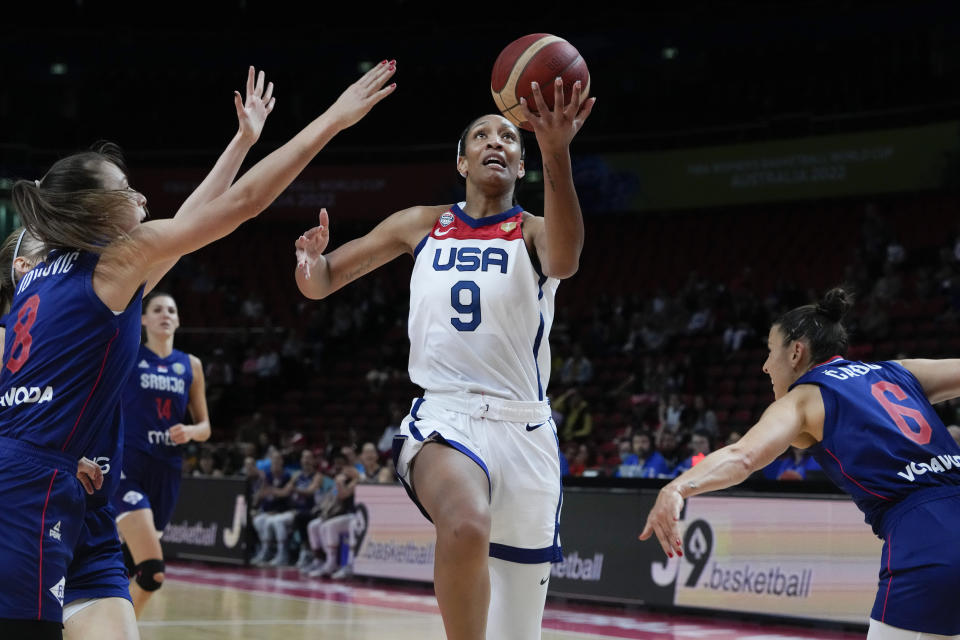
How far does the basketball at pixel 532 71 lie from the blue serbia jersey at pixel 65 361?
174 centimetres

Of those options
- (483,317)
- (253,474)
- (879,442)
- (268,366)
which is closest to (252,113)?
(483,317)

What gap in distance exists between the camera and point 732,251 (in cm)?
2302

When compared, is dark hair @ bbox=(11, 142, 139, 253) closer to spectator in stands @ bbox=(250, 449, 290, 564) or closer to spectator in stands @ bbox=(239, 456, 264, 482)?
spectator in stands @ bbox=(250, 449, 290, 564)

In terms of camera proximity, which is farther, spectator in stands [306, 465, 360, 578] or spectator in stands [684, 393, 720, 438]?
spectator in stands [684, 393, 720, 438]

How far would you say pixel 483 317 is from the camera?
13.9ft

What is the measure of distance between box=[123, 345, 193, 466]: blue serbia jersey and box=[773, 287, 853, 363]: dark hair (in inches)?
201

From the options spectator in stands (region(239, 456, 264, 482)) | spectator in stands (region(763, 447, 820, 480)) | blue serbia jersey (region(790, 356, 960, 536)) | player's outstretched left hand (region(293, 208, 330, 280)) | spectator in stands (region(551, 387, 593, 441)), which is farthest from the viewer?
spectator in stands (region(551, 387, 593, 441))

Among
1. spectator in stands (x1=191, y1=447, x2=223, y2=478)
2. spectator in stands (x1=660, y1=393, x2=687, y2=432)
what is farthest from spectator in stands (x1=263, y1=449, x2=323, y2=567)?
spectator in stands (x1=660, y1=393, x2=687, y2=432)

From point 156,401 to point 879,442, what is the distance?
5633mm

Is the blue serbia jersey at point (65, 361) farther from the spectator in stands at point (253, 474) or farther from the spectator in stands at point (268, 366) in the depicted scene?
the spectator in stands at point (268, 366)

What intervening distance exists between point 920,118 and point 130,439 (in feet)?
56.7

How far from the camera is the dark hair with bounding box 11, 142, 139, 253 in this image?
3.26 m

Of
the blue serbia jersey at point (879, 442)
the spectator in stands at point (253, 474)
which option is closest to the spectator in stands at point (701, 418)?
the spectator in stands at point (253, 474)

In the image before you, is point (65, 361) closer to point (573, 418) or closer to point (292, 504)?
point (292, 504)
